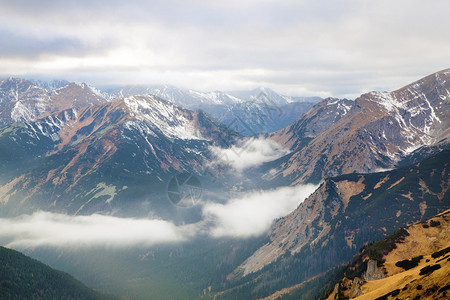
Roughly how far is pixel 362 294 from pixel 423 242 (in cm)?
6509

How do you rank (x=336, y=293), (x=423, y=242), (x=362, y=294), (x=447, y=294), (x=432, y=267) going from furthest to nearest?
(x=423, y=242)
(x=336, y=293)
(x=362, y=294)
(x=432, y=267)
(x=447, y=294)

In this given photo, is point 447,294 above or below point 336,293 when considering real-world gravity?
above

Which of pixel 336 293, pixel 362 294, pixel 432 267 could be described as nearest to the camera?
pixel 432 267

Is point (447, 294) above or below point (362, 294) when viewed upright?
above

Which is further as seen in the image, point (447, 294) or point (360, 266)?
point (360, 266)

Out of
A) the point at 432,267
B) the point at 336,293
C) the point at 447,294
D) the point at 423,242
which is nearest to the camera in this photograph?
the point at 447,294

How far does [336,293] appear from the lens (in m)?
175

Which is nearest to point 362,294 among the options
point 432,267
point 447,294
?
point 432,267

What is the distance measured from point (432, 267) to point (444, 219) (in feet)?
288

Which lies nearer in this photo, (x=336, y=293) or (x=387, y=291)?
(x=387, y=291)

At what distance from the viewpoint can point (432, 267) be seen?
12512 cm

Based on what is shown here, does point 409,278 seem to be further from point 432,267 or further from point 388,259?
point 388,259

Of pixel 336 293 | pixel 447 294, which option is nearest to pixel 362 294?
pixel 336 293

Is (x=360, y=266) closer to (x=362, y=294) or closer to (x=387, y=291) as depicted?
(x=362, y=294)
